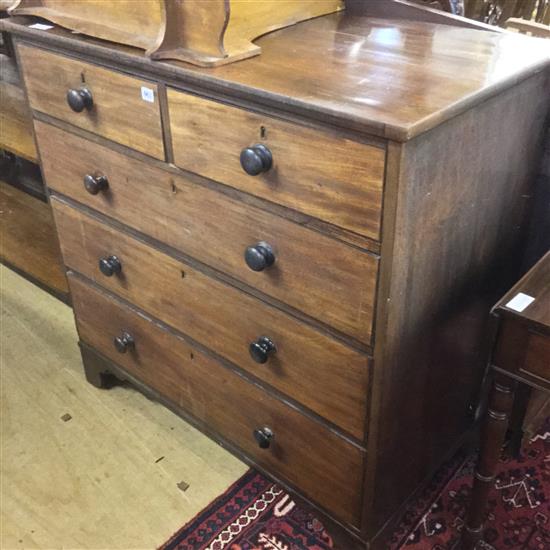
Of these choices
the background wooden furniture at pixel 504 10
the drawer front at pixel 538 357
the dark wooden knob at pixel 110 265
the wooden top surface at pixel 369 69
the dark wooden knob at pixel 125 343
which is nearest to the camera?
the wooden top surface at pixel 369 69

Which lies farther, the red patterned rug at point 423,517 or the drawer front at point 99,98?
the red patterned rug at point 423,517

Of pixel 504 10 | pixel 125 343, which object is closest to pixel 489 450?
pixel 125 343

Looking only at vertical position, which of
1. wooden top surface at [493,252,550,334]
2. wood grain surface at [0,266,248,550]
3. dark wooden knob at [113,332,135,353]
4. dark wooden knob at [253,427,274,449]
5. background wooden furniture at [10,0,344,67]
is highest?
background wooden furniture at [10,0,344,67]

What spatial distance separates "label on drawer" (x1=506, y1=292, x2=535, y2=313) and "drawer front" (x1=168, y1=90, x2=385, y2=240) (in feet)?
0.77

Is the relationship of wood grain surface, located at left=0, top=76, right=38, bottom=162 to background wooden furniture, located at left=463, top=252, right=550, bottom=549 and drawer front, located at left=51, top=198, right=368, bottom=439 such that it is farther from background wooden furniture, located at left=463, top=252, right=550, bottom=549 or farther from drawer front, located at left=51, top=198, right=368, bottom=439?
background wooden furniture, located at left=463, top=252, right=550, bottom=549

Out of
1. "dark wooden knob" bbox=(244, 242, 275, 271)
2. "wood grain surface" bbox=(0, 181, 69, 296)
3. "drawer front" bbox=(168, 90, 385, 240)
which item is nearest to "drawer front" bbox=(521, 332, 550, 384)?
"drawer front" bbox=(168, 90, 385, 240)

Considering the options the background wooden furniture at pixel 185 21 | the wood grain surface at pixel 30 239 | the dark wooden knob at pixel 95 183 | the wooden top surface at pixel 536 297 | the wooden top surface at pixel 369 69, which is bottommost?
the wood grain surface at pixel 30 239

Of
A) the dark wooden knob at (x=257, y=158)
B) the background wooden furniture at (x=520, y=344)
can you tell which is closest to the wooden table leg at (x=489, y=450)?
the background wooden furniture at (x=520, y=344)

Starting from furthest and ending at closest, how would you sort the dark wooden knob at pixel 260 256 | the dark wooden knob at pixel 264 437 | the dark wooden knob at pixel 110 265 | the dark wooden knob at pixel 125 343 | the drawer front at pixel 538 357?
the dark wooden knob at pixel 125 343, the dark wooden knob at pixel 110 265, the dark wooden knob at pixel 264 437, the dark wooden knob at pixel 260 256, the drawer front at pixel 538 357

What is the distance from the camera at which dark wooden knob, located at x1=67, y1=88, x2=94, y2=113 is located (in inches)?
47.5

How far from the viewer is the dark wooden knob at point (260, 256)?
105 centimetres

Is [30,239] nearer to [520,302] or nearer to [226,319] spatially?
[226,319]

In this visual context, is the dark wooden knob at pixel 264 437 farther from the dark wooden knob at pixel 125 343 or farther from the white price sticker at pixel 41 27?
the white price sticker at pixel 41 27

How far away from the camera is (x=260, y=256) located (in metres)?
1.05
